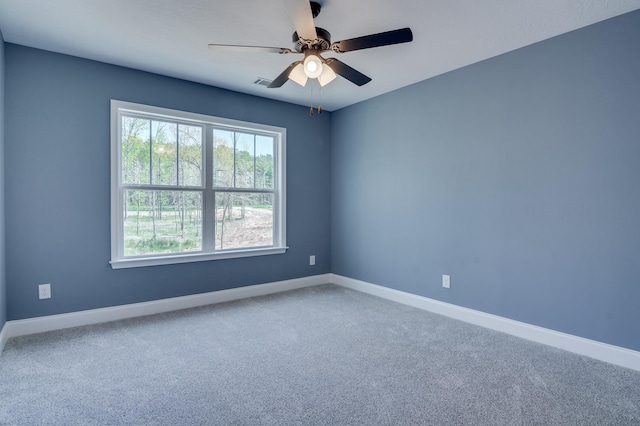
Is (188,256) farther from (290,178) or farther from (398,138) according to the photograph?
(398,138)

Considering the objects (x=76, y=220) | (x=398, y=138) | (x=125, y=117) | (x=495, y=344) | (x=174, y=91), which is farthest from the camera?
(x=398, y=138)

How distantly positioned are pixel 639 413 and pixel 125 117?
4.59 m

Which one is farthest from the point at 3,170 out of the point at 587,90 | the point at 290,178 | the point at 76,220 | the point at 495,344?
the point at 587,90

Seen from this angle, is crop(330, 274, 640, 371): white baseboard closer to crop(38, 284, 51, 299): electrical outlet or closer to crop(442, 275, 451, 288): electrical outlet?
crop(442, 275, 451, 288): electrical outlet

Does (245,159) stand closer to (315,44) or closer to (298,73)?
(298,73)

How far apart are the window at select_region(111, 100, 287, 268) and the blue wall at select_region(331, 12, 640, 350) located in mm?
1416

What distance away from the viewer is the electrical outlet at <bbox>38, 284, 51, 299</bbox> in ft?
9.75

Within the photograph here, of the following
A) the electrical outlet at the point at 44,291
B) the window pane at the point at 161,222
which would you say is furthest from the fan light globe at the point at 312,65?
the electrical outlet at the point at 44,291

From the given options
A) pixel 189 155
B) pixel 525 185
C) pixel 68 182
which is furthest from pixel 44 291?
pixel 525 185

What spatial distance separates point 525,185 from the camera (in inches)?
114

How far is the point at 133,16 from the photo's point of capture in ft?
8.02

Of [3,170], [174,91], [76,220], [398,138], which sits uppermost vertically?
[174,91]

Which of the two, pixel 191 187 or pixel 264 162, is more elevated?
pixel 264 162

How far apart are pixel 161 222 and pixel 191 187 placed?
501 millimetres
